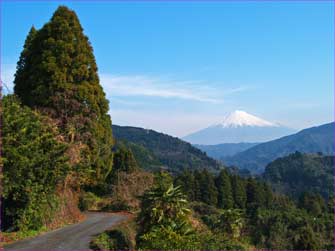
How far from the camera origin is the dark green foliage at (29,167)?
12727 millimetres

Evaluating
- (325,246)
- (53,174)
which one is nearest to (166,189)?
(53,174)

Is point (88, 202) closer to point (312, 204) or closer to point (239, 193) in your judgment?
point (239, 193)

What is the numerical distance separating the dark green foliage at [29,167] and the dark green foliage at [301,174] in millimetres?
113726

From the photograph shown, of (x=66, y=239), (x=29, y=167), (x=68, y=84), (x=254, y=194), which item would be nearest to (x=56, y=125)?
(x=68, y=84)

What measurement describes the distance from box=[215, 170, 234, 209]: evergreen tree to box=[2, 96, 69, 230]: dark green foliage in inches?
2170

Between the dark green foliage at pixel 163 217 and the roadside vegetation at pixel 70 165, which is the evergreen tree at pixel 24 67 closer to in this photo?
the roadside vegetation at pixel 70 165

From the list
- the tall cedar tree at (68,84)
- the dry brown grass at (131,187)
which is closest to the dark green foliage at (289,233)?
the dry brown grass at (131,187)

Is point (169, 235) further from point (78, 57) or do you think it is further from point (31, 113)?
point (78, 57)

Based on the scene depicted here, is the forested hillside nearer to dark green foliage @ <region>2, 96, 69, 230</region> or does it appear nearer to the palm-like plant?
dark green foliage @ <region>2, 96, 69, 230</region>

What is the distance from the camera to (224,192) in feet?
230

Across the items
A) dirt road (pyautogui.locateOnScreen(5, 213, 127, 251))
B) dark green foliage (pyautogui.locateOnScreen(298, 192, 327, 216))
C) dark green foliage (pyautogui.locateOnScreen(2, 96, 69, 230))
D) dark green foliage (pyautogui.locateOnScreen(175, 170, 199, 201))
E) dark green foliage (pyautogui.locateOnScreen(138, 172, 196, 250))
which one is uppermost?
dark green foliage (pyautogui.locateOnScreen(2, 96, 69, 230))

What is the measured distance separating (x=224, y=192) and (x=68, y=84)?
54.2 meters

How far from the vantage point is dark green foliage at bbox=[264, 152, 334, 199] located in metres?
132

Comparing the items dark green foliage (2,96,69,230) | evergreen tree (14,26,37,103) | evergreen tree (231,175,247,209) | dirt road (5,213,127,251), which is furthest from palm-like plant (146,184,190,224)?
evergreen tree (231,175,247,209)
